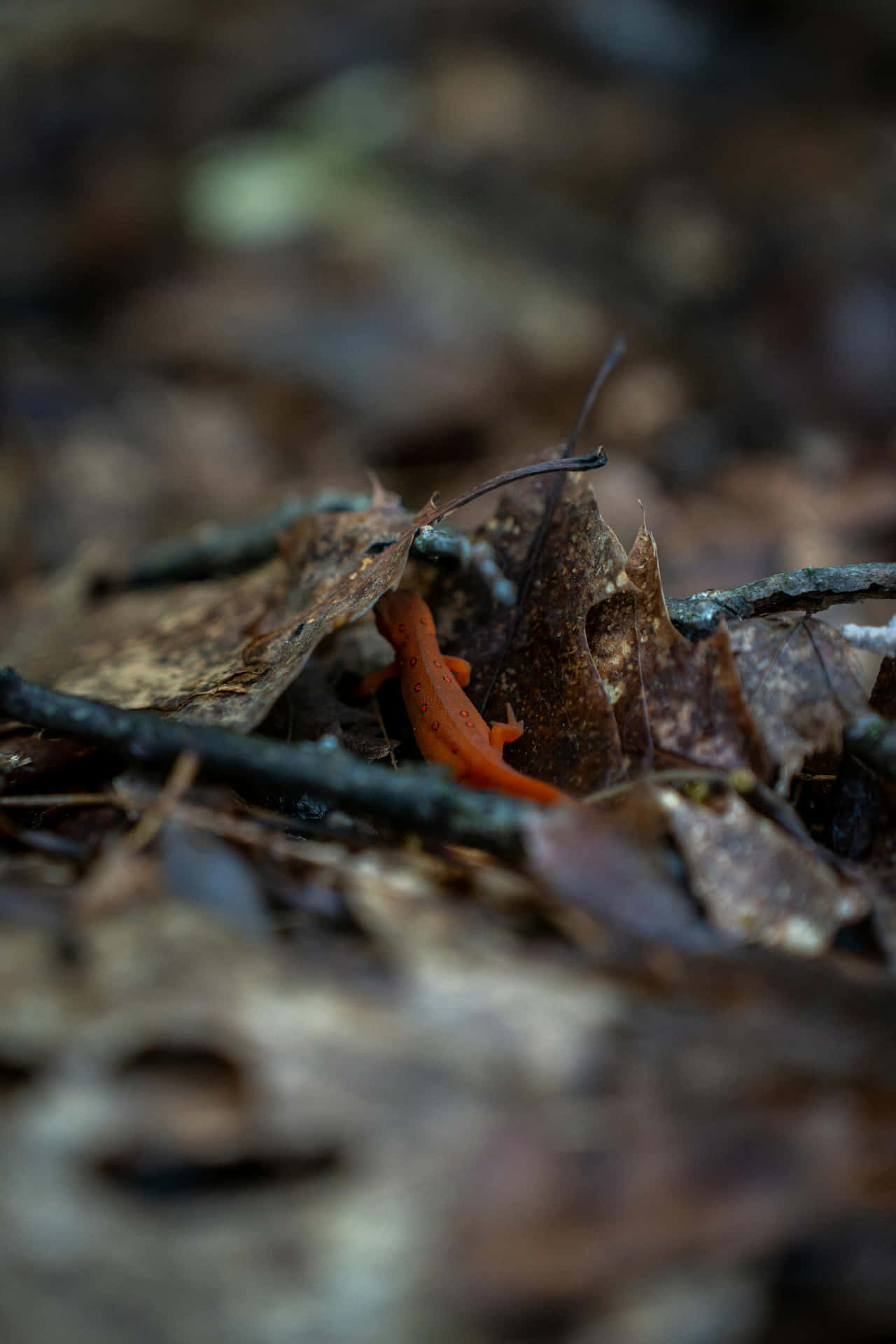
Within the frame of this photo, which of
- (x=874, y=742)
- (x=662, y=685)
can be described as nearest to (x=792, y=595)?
(x=662, y=685)

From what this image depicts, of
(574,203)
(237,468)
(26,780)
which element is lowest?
(26,780)

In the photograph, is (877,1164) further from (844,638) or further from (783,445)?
(783,445)

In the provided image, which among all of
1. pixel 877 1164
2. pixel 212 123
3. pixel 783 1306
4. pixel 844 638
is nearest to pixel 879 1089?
pixel 877 1164

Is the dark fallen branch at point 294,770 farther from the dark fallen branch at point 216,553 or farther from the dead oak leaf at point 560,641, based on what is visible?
the dark fallen branch at point 216,553

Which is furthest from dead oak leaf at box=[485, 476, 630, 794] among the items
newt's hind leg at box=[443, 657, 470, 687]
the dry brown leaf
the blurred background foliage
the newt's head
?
the blurred background foliage

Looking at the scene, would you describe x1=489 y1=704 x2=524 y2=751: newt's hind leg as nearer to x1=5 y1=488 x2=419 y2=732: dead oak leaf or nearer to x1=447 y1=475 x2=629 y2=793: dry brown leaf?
x1=447 y1=475 x2=629 y2=793: dry brown leaf

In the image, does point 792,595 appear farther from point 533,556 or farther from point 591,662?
point 533,556
